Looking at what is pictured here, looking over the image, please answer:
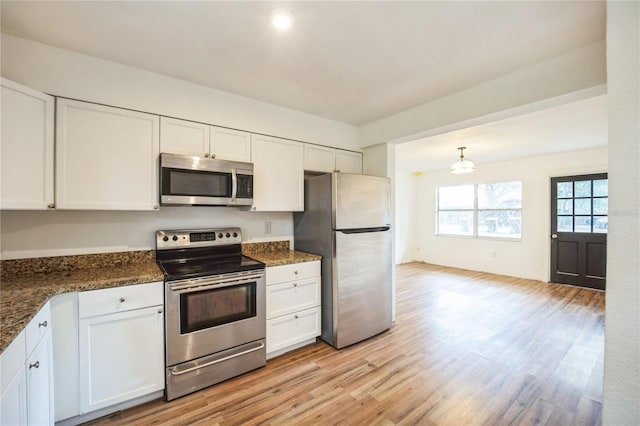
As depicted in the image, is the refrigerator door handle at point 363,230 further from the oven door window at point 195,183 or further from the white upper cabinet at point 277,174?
the oven door window at point 195,183

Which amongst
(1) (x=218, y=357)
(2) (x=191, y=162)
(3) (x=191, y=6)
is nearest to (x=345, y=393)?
(1) (x=218, y=357)

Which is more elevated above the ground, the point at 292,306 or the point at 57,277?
the point at 57,277

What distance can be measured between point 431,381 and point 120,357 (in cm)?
232

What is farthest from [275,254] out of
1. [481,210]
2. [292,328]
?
[481,210]

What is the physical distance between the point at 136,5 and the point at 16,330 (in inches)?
66.3

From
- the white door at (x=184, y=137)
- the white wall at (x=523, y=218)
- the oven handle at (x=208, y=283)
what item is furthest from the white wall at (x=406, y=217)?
the white door at (x=184, y=137)

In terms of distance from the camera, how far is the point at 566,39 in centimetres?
175

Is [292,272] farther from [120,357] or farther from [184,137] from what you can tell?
[184,137]

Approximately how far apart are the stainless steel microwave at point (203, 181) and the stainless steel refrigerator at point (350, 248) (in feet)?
2.43

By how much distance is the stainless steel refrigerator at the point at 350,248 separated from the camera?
266cm

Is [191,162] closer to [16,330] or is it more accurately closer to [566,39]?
[16,330]

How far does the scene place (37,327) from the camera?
1341mm

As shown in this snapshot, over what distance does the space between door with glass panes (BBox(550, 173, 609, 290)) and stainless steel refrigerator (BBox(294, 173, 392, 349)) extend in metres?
4.29

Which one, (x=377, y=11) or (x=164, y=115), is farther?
(x=164, y=115)
